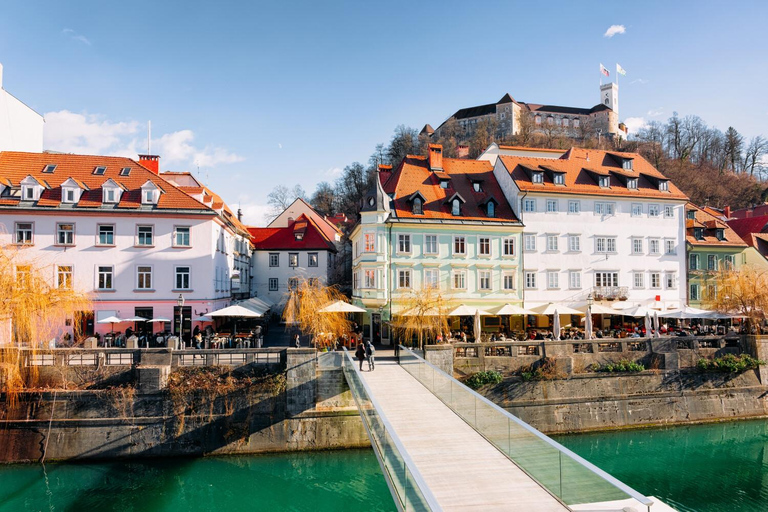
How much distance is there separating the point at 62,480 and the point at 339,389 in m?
10.6

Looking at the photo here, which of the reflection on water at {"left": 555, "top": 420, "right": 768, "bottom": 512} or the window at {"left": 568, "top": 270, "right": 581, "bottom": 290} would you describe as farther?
the window at {"left": 568, "top": 270, "right": 581, "bottom": 290}

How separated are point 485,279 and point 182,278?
18.5 metres

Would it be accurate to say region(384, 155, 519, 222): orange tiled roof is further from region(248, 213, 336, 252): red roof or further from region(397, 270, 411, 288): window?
region(248, 213, 336, 252): red roof

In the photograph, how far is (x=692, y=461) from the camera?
20.2 m

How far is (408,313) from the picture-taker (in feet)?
82.4

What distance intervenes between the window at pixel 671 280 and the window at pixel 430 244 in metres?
16.8

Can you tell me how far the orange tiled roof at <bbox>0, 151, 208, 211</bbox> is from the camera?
28844 mm

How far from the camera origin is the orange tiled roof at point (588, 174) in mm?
32875

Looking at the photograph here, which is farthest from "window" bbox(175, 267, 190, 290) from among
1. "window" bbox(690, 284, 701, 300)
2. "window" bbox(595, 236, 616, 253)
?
"window" bbox(690, 284, 701, 300)

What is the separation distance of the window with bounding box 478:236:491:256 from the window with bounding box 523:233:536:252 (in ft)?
8.12

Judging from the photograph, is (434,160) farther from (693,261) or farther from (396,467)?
(396,467)

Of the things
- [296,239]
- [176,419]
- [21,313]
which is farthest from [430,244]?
[21,313]

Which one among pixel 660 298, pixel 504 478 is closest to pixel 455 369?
pixel 504 478

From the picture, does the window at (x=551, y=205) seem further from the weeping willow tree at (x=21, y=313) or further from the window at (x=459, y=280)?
the weeping willow tree at (x=21, y=313)
